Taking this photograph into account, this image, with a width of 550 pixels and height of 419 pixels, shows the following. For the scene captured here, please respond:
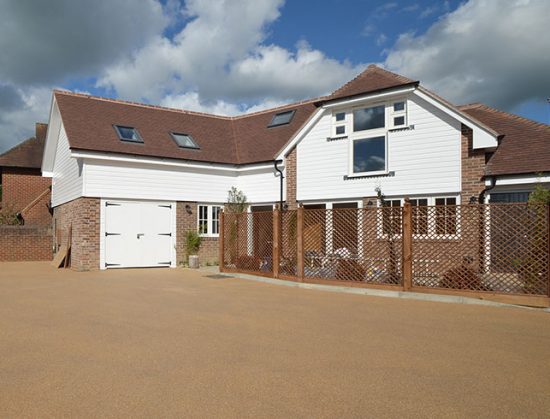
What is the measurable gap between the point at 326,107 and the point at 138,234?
25.9 ft

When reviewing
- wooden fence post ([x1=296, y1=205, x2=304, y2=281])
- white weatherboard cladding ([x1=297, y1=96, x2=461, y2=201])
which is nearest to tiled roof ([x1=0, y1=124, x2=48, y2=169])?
white weatherboard cladding ([x1=297, y1=96, x2=461, y2=201])

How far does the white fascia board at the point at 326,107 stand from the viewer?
14914 millimetres

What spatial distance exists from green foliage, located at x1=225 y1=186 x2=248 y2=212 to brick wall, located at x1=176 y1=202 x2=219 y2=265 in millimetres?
1346

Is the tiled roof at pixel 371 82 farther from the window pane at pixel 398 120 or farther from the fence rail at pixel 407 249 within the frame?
the fence rail at pixel 407 249

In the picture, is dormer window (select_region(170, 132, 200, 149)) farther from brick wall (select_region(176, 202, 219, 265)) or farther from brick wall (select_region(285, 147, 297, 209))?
brick wall (select_region(285, 147, 297, 209))

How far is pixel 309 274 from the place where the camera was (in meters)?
12.4

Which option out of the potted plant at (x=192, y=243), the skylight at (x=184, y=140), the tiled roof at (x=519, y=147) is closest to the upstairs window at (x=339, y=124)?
the tiled roof at (x=519, y=147)

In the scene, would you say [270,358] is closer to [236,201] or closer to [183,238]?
[183,238]

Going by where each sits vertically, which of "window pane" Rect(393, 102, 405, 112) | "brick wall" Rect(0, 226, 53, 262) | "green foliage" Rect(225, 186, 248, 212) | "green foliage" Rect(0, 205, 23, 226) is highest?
"window pane" Rect(393, 102, 405, 112)

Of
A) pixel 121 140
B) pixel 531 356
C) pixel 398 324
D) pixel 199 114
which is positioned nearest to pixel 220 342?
pixel 398 324

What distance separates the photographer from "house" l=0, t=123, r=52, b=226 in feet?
83.5

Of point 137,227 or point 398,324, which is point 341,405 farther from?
point 137,227

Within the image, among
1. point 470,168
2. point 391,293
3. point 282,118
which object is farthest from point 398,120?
point 282,118

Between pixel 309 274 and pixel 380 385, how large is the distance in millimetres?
7720
